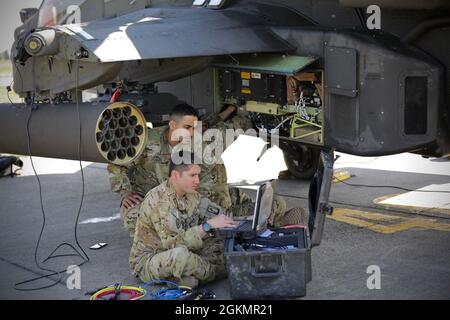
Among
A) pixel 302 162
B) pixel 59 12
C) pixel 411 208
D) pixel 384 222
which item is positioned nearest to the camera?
pixel 384 222

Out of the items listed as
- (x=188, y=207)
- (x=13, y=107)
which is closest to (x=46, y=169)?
(x=13, y=107)

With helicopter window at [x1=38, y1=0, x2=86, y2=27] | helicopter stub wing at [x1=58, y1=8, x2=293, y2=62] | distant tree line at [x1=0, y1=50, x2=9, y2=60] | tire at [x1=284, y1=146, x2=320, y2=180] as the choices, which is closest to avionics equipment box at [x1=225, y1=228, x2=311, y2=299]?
helicopter stub wing at [x1=58, y1=8, x2=293, y2=62]

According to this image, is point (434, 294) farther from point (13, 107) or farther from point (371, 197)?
point (13, 107)

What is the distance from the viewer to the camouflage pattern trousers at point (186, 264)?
5.49m

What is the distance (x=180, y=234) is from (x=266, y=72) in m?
2.04

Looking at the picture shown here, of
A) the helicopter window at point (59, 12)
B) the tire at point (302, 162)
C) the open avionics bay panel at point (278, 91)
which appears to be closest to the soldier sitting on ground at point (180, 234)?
the open avionics bay panel at point (278, 91)

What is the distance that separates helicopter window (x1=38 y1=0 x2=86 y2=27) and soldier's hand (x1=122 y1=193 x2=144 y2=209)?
3.22m

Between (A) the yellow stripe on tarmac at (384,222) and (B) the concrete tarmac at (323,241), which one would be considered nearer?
(B) the concrete tarmac at (323,241)

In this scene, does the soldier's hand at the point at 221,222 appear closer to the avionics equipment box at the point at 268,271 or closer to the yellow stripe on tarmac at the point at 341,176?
the avionics equipment box at the point at 268,271

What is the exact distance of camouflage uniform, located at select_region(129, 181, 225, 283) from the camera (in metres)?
5.53

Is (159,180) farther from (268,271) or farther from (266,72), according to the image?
(268,271)

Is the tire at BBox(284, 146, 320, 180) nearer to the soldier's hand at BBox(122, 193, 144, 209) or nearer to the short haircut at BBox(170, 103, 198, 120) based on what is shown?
the short haircut at BBox(170, 103, 198, 120)

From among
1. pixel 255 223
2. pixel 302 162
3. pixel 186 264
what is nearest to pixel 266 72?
pixel 255 223

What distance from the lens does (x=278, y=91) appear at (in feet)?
23.2
